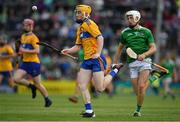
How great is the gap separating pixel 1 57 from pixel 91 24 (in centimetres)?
1425

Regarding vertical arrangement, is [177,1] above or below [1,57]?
above

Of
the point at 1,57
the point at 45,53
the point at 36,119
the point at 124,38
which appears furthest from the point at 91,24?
the point at 45,53

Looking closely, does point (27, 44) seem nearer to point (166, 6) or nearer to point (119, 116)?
point (119, 116)

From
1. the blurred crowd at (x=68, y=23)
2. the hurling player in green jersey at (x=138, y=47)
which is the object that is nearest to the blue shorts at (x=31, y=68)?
the hurling player in green jersey at (x=138, y=47)

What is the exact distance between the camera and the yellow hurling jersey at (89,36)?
19359 millimetres

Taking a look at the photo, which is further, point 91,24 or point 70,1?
point 70,1

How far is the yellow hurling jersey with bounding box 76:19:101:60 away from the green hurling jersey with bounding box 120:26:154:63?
3.89ft

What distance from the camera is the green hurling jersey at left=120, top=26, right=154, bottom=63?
20.1 meters

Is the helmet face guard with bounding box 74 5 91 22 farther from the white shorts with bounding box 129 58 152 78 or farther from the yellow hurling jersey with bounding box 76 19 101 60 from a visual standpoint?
the white shorts with bounding box 129 58 152 78

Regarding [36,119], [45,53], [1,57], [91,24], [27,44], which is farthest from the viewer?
[45,53]

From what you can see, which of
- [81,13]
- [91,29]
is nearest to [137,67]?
[91,29]

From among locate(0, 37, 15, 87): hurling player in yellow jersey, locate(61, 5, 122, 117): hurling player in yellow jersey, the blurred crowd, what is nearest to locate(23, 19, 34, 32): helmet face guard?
locate(61, 5, 122, 117): hurling player in yellow jersey

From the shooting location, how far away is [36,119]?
18.0m

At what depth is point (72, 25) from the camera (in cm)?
4250
